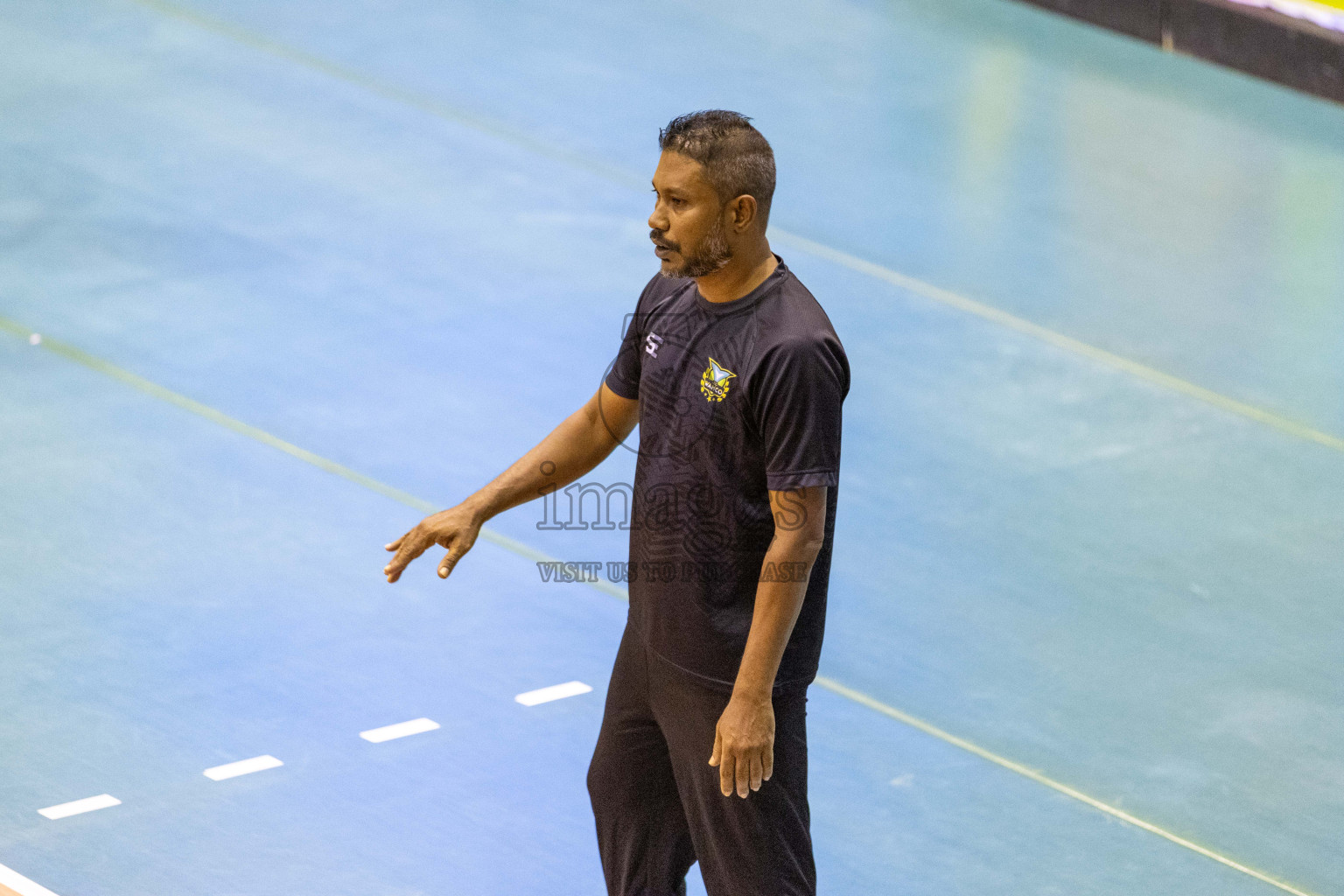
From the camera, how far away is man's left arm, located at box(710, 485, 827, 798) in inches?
139

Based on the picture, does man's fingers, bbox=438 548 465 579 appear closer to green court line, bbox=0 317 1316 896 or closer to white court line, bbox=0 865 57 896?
white court line, bbox=0 865 57 896

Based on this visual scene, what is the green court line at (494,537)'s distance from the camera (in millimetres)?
5234

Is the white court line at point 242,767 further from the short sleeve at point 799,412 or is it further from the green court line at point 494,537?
the short sleeve at point 799,412

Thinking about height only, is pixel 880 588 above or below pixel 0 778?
above

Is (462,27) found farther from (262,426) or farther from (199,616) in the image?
(199,616)

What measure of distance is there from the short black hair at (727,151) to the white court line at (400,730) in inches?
91.7

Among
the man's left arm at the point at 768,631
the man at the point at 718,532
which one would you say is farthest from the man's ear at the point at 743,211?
the man's left arm at the point at 768,631

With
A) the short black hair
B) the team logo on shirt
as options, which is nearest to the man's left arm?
the team logo on shirt

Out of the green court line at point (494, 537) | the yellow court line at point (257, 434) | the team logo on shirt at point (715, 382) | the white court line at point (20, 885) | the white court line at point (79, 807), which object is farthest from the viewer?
the yellow court line at point (257, 434)

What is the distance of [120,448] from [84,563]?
2.77 ft

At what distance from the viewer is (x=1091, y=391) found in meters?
8.05

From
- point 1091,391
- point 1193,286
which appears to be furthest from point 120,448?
point 1193,286

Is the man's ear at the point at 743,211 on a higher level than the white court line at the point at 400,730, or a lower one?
higher

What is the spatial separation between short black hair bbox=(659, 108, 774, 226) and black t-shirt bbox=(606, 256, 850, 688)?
20 centimetres
